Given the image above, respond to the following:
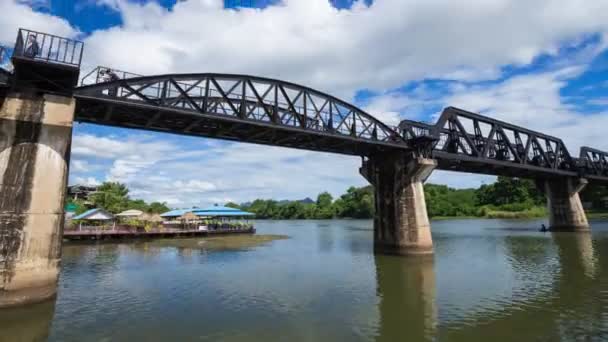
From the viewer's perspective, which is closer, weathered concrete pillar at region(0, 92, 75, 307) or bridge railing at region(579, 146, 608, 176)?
weathered concrete pillar at region(0, 92, 75, 307)

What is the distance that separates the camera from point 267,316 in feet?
49.6

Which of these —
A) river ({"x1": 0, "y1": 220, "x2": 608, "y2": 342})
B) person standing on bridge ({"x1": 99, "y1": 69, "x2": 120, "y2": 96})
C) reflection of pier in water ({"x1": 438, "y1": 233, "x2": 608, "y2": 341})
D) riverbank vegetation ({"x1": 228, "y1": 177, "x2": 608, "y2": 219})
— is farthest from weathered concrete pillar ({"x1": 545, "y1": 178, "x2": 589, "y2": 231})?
person standing on bridge ({"x1": 99, "y1": 69, "x2": 120, "y2": 96})

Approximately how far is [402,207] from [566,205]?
48650 millimetres

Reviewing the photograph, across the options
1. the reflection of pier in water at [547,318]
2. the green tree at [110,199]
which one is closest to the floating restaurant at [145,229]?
the green tree at [110,199]

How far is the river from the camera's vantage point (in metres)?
13.0

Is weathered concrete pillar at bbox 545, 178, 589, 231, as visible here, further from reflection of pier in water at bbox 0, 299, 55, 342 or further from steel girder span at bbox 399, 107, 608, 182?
reflection of pier in water at bbox 0, 299, 55, 342

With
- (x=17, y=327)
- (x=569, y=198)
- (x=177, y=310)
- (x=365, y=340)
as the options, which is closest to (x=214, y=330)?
(x=177, y=310)

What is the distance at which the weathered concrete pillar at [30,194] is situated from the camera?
1650cm

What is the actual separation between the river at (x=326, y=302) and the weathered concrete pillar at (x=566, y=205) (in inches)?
1478

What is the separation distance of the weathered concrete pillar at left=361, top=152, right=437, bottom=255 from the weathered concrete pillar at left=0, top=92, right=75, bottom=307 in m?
27.7

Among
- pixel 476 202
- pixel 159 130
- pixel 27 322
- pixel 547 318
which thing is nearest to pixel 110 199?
pixel 159 130

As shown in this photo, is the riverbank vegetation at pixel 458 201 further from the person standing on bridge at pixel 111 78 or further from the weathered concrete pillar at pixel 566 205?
the person standing on bridge at pixel 111 78

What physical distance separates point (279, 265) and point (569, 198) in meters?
→ 62.2

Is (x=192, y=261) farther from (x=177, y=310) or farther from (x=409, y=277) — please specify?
(x=409, y=277)
